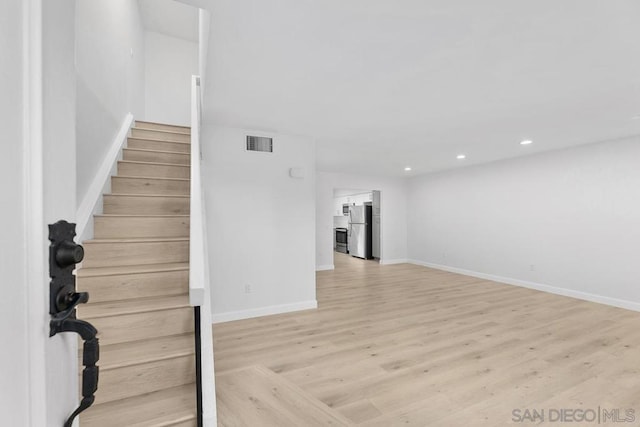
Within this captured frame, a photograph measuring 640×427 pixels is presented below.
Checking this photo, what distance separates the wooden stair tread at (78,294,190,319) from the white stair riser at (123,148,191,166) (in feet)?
5.84

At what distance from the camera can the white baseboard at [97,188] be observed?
2.18 meters

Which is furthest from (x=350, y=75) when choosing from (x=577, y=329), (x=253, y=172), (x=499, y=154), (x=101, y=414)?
(x=499, y=154)

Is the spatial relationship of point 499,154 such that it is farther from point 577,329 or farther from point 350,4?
point 350,4

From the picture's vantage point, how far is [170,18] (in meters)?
5.04

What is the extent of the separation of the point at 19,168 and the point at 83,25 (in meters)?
2.66

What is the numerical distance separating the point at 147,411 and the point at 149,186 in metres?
2.03

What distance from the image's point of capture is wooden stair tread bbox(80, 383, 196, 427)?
139cm

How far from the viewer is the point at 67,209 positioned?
600mm

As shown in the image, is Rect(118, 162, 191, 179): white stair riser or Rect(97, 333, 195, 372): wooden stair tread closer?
Rect(97, 333, 195, 372): wooden stair tread

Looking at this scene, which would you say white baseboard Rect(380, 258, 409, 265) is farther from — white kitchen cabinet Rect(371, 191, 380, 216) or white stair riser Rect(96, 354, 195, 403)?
white stair riser Rect(96, 354, 195, 403)

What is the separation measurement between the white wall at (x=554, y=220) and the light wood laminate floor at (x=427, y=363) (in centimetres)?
54

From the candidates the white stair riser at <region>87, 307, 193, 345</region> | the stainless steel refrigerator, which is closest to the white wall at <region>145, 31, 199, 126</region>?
the white stair riser at <region>87, 307, 193, 345</region>

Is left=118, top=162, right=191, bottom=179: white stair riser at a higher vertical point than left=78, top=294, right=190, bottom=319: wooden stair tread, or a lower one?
higher

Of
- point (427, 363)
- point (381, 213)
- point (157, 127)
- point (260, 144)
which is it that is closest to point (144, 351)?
point (427, 363)
